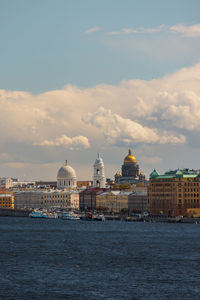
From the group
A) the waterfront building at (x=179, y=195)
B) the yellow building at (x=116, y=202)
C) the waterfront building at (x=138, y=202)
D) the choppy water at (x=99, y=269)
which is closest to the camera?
the choppy water at (x=99, y=269)

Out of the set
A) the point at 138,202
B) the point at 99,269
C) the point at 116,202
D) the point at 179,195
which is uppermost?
the point at 179,195

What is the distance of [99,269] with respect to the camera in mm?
56156

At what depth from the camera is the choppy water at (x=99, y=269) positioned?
150ft

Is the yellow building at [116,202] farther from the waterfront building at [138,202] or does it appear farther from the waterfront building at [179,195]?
the waterfront building at [179,195]

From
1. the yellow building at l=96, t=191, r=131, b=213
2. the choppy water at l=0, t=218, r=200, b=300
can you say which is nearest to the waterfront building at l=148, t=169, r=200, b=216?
the yellow building at l=96, t=191, r=131, b=213

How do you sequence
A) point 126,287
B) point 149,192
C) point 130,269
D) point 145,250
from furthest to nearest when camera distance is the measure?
point 149,192 → point 145,250 → point 130,269 → point 126,287

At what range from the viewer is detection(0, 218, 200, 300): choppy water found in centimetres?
4581

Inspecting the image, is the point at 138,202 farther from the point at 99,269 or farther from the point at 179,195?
the point at 99,269

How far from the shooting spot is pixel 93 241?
84.3 meters

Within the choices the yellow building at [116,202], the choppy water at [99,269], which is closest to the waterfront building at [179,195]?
the yellow building at [116,202]

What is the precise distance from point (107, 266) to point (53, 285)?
10565 millimetres

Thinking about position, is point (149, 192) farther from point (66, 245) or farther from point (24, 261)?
point (24, 261)

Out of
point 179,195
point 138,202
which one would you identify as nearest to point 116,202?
point 138,202

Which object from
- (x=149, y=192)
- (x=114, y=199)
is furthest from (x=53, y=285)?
(x=114, y=199)
